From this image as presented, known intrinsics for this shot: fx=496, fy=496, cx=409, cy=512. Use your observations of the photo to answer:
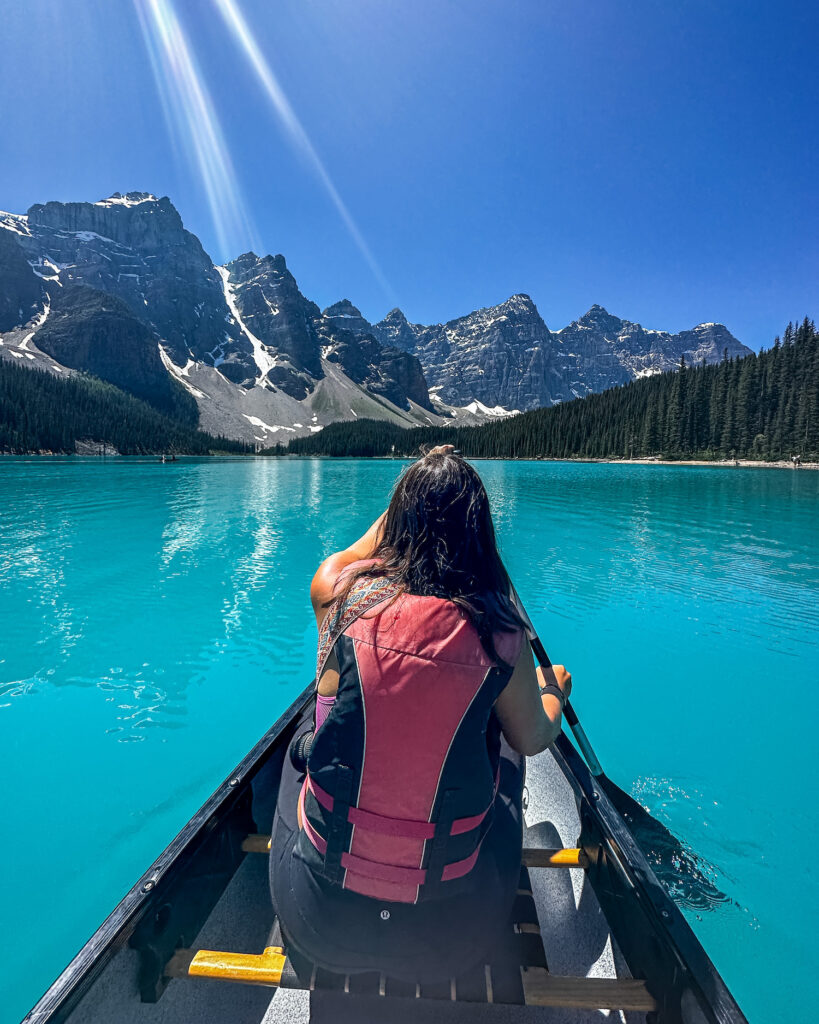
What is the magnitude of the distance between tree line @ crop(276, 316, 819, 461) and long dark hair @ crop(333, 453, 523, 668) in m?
84.8

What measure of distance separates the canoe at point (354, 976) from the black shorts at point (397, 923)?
0.27m

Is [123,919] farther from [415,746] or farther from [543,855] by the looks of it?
[543,855]

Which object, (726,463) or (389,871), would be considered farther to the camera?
(726,463)

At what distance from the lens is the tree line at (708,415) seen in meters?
96.4

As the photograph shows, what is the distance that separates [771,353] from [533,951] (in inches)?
5418

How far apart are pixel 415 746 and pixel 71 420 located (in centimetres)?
17148

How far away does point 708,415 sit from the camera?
11338 centimetres

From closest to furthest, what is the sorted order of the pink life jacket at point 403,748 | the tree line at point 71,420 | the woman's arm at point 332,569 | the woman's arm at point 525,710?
1. the pink life jacket at point 403,748
2. the woman's arm at point 525,710
3. the woman's arm at point 332,569
4. the tree line at point 71,420

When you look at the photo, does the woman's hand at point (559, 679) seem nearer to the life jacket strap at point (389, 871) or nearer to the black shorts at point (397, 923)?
the black shorts at point (397, 923)

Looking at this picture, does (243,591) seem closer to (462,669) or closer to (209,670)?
(209,670)

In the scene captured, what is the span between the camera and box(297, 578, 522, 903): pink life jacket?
1.76m

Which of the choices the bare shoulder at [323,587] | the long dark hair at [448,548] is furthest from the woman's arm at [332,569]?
the long dark hair at [448,548]

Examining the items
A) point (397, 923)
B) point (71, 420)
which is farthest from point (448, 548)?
point (71, 420)

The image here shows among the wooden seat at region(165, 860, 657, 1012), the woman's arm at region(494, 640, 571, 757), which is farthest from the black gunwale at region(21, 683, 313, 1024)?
the woman's arm at region(494, 640, 571, 757)
